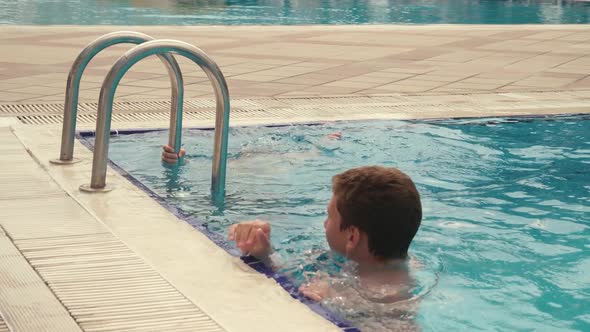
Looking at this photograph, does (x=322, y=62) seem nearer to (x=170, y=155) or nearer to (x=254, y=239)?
(x=170, y=155)

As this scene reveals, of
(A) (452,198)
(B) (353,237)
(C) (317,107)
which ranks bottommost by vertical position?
(A) (452,198)

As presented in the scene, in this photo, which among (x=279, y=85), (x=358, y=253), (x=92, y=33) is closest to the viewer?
(x=358, y=253)

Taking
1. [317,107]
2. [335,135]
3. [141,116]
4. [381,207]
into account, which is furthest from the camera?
[317,107]

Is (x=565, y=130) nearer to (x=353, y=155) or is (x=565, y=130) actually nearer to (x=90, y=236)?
(x=353, y=155)

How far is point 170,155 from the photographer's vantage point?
243 inches

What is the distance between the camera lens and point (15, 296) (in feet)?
11.4

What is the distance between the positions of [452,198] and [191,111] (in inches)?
124

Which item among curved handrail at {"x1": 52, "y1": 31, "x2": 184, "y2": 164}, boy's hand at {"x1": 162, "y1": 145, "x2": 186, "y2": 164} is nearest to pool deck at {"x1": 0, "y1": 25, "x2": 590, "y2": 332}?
curved handrail at {"x1": 52, "y1": 31, "x2": 184, "y2": 164}

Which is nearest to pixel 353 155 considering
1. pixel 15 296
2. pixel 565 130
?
pixel 565 130

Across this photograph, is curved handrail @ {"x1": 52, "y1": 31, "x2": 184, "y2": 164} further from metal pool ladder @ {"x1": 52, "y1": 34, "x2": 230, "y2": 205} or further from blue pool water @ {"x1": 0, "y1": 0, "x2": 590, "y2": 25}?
blue pool water @ {"x1": 0, "y1": 0, "x2": 590, "y2": 25}

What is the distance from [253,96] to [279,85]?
833 millimetres

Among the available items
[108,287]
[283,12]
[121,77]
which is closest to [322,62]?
[121,77]

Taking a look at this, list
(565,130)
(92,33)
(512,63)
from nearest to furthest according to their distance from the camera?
(565,130)
(512,63)
(92,33)

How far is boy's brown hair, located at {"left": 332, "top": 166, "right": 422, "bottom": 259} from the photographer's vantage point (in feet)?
11.9
